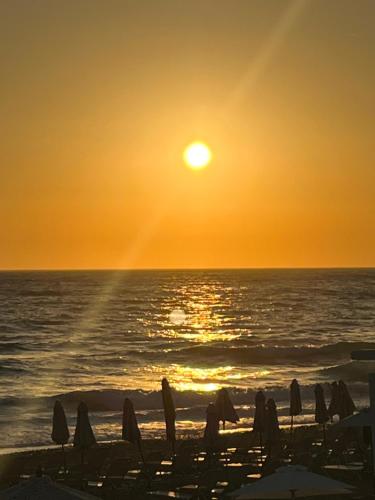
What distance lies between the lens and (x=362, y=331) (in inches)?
3204

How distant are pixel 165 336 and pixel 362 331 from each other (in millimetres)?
18132

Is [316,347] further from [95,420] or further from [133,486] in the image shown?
[133,486]

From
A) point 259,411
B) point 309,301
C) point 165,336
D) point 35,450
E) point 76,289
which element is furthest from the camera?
point 76,289

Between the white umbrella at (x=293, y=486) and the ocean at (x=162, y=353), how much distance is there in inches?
644

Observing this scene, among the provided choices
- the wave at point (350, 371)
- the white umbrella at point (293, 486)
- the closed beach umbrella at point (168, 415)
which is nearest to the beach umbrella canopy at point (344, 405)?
the closed beach umbrella at point (168, 415)

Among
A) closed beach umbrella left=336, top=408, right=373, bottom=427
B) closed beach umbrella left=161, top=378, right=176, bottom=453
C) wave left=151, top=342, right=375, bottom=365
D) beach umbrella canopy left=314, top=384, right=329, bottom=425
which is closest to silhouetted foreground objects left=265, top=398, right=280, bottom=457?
closed beach umbrella left=161, top=378, right=176, bottom=453

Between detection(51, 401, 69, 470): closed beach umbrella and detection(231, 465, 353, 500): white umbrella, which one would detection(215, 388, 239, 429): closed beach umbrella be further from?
detection(231, 465, 353, 500): white umbrella

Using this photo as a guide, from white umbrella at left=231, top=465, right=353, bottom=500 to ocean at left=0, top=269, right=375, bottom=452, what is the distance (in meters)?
16.4

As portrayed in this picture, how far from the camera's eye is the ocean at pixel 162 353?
118 feet

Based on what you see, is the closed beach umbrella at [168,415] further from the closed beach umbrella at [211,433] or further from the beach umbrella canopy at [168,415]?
the closed beach umbrella at [211,433]

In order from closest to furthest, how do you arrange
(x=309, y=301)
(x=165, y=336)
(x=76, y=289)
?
(x=165, y=336) < (x=309, y=301) < (x=76, y=289)

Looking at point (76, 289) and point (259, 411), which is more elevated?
point (76, 289)

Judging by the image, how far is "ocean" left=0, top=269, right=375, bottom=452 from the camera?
1415 inches

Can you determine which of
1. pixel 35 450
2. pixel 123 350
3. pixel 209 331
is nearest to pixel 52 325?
pixel 209 331
